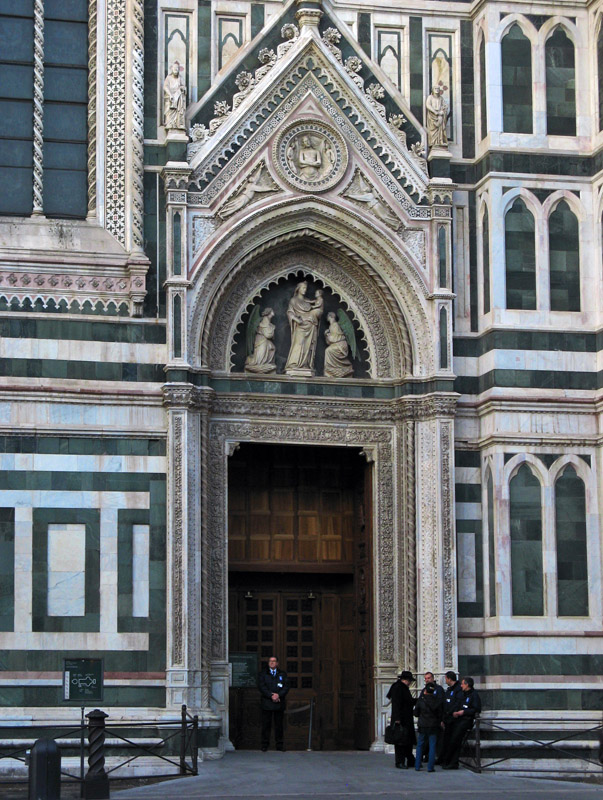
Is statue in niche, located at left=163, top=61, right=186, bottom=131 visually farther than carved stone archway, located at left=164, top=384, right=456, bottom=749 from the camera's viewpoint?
Yes

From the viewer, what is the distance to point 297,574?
92.7 feet

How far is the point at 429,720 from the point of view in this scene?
24219mm

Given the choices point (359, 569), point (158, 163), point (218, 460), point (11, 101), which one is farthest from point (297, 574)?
point (11, 101)

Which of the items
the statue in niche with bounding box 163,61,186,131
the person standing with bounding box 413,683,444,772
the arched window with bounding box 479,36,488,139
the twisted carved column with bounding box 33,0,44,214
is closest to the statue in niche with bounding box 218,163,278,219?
the statue in niche with bounding box 163,61,186,131

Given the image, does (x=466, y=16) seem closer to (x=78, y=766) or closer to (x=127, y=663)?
(x=127, y=663)

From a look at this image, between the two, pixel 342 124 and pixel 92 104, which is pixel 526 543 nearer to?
pixel 342 124

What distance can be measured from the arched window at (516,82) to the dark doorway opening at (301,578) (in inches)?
245

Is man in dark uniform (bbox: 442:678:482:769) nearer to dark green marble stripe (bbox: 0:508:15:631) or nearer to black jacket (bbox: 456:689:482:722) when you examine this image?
black jacket (bbox: 456:689:482:722)

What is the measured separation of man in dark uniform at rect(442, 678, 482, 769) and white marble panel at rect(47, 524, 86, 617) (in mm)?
5863

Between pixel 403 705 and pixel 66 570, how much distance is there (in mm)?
5519

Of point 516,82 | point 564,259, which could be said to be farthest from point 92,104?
point 564,259

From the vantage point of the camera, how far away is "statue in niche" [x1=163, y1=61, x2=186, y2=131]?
26.3 m

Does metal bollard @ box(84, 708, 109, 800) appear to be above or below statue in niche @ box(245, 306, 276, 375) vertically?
below

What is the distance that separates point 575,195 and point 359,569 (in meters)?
7.25
